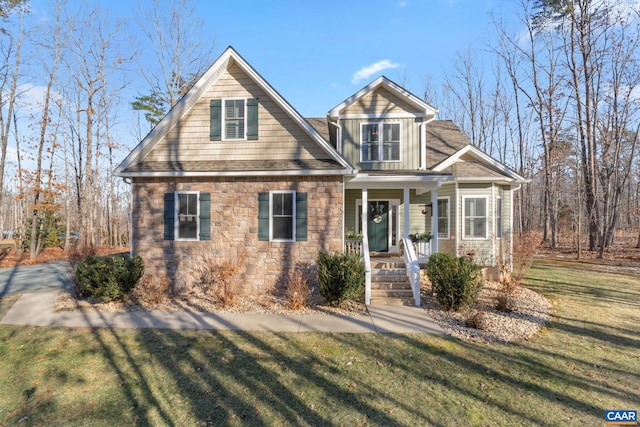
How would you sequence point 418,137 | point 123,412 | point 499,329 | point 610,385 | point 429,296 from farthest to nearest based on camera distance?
point 418,137 < point 429,296 < point 499,329 < point 610,385 < point 123,412

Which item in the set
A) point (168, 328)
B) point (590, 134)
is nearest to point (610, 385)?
point (168, 328)

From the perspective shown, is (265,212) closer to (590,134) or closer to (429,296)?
(429,296)

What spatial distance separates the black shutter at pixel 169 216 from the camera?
9.11 meters

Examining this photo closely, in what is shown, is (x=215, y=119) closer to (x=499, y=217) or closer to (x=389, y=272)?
(x=389, y=272)

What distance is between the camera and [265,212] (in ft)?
29.2

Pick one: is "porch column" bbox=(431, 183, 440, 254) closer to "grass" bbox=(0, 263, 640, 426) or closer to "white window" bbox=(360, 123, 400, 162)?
"white window" bbox=(360, 123, 400, 162)

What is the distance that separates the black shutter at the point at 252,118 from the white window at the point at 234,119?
0.61 feet

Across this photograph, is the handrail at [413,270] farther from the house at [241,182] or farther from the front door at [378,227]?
→ the front door at [378,227]

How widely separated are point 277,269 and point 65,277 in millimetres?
9200

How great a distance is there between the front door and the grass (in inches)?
251

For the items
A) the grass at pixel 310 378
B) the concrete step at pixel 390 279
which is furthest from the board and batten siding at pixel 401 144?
the grass at pixel 310 378

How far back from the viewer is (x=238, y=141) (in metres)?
9.34

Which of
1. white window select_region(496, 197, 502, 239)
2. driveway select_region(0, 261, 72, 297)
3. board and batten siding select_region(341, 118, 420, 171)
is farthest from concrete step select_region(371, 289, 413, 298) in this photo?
driveway select_region(0, 261, 72, 297)

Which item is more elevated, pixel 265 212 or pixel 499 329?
pixel 265 212
